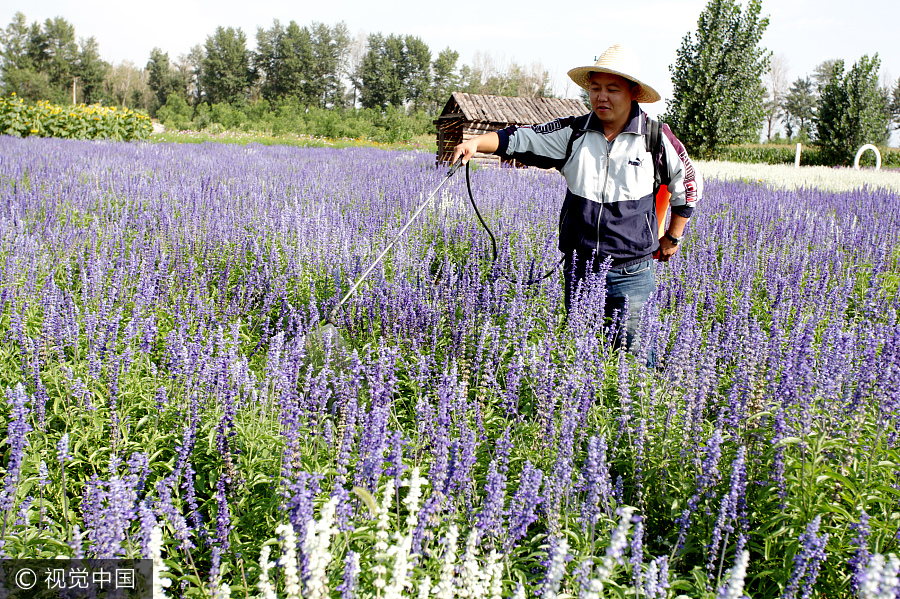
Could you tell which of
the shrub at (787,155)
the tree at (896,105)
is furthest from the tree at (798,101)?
the shrub at (787,155)

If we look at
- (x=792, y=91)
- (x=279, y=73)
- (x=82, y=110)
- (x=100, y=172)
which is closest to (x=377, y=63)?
(x=279, y=73)

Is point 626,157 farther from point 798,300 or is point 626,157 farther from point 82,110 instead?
point 82,110

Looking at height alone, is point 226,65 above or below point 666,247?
above

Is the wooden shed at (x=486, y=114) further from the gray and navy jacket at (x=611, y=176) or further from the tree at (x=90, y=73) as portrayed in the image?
the tree at (x=90, y=73)

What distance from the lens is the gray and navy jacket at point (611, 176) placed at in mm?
3516

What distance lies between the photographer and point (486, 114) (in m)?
17.5

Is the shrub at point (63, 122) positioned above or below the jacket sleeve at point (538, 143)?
above

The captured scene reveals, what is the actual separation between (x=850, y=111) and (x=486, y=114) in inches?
1114

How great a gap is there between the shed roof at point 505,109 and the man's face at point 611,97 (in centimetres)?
1399

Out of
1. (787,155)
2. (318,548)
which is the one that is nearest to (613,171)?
(318,548)

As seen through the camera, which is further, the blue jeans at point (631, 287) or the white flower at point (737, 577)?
the blue jeans at point (631, 287)

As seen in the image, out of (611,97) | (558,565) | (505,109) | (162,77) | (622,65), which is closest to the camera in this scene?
(558,565)

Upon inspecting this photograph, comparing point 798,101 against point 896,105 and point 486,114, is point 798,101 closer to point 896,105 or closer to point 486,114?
point 896,105

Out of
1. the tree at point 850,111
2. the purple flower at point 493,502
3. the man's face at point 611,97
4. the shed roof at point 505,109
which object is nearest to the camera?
the purple flower at point 493,502
